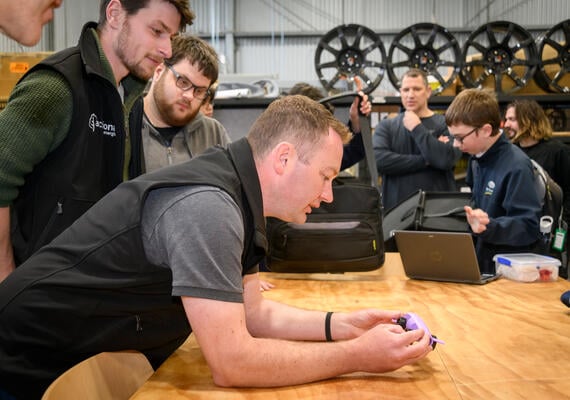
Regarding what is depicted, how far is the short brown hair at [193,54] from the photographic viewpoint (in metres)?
2.24

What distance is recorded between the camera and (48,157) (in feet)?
5.13

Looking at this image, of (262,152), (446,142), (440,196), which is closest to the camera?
(262,152)

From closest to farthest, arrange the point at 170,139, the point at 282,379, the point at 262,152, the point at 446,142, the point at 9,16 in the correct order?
1. the point at 9,16
2. the point at 282,379
3. the point at 262,152
4. the point at 170,139
5. the point at 446,142

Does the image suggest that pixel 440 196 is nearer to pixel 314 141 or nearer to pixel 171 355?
pixel 314 141

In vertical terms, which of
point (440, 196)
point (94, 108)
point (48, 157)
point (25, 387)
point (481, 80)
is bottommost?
point (25, 387)

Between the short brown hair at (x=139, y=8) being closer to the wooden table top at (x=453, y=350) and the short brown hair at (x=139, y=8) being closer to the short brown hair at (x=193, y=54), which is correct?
the short brown hair at (x=193, y=54)

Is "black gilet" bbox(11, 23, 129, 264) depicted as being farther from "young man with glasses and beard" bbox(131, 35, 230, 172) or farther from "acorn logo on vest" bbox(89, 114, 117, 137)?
"young man with glasses and beard" bbox(131, 35, 230, 172)

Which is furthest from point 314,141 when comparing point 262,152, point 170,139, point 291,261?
point 170,139

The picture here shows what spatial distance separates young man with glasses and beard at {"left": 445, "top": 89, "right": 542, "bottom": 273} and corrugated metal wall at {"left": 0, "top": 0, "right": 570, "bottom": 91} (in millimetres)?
8092

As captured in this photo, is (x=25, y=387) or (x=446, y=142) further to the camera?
(x=446, y=142)

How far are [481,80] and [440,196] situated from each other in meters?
2.97

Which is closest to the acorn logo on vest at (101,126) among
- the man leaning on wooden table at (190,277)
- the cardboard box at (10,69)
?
the man leaning on wooden table at (190,277)

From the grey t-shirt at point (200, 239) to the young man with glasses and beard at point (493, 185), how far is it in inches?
60.9

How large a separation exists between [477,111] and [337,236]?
43.4 inches
